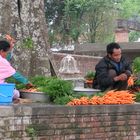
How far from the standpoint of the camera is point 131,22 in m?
26.5

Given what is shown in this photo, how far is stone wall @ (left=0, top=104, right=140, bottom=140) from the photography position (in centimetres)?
700

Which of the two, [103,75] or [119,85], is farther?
[119,85]

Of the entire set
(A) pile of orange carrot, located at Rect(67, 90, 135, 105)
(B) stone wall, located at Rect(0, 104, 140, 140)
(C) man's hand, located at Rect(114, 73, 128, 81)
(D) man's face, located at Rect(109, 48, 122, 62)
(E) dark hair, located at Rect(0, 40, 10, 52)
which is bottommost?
(B) stone wall, located at Rect(0, 104, 140, 140)

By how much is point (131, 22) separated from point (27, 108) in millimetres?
20078

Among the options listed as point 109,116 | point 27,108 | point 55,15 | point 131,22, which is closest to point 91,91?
point 109,116

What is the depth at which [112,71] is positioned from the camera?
8672 millimetres

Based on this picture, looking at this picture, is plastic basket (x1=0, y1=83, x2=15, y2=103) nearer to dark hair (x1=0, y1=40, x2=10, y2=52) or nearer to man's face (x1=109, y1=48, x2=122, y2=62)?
dark hair (x1=0, y1=40, x2=10, y2=52)

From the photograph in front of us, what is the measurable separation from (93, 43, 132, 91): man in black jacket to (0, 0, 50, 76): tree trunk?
1618 mm

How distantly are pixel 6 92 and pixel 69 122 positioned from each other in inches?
39.6

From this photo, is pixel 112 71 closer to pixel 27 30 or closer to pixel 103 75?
pixel 103 75

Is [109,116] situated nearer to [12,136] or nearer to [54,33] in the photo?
[12,136]

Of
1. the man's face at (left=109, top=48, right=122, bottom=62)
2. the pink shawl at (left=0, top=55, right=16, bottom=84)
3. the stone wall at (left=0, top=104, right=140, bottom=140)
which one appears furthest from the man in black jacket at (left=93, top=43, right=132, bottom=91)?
the pink shawl at (left=0, top=55, right=16, bottom=84)

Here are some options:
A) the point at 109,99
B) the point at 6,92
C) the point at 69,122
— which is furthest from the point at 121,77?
the point at 6,92

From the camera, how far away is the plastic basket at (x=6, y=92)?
7262 mm
